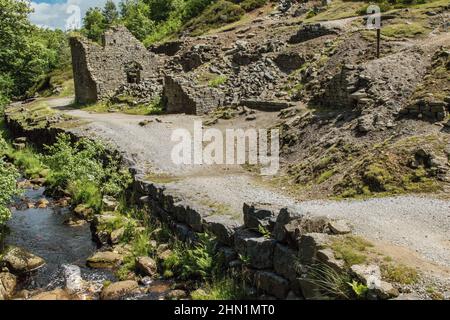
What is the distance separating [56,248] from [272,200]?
7.21 metres

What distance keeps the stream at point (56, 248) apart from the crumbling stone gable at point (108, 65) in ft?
63.5

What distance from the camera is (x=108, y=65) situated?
130 ft

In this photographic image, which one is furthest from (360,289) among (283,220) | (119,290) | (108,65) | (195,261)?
(108,65)

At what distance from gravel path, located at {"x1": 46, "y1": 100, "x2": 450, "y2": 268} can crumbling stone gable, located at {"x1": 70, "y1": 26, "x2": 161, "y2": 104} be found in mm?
12091

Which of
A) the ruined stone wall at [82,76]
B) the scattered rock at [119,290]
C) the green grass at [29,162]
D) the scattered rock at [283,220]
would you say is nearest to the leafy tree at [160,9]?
the ruined stone wall at [82,76]

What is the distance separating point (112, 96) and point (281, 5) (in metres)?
23.9

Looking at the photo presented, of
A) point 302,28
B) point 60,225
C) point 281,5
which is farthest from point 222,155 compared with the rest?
point 281,5

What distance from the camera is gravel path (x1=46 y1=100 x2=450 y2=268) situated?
1025 cm

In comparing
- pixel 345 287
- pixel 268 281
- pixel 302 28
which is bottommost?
pixel 268 281

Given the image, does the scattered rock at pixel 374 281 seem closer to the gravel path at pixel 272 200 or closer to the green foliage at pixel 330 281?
the green foliage at pixel 330 281

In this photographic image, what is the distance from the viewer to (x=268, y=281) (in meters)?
10.1

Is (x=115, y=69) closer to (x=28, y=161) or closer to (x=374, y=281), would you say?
(x=28, y=161)

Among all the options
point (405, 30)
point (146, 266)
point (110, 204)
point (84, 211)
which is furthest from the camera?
point (405, 30)

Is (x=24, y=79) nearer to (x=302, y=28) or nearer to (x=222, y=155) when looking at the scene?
(x=222, y=155)
